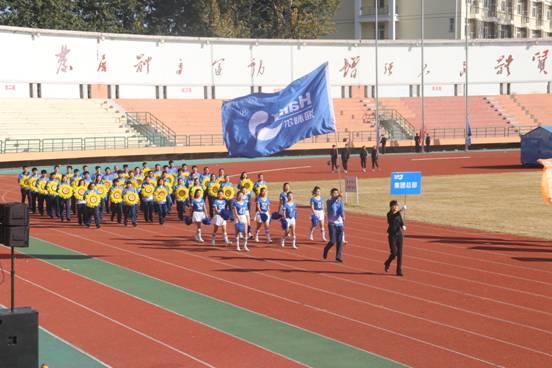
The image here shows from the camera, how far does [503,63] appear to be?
3172 inches

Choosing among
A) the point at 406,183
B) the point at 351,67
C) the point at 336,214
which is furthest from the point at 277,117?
the point at 351,67

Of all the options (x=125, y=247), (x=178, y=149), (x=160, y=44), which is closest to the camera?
(x=125, y=247)

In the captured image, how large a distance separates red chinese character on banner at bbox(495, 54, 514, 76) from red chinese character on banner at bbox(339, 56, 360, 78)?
1308 centimetres

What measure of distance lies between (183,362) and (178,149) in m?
47.6

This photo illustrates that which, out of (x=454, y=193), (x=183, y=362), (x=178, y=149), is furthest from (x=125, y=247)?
(x=178, y=149)

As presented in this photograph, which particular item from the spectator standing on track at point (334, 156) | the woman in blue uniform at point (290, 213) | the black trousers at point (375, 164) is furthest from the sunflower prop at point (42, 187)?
the black trousers at point (375, 164)

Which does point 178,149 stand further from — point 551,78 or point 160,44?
point 551,78

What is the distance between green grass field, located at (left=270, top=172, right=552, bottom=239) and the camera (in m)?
29.1

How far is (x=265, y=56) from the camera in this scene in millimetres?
72188

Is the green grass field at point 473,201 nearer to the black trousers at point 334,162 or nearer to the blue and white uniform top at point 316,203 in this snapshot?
the black trousers at point 334,162

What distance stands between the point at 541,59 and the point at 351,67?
58.4 ft

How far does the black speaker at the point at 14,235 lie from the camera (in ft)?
38.9

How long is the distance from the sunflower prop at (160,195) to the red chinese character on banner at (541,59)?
5921 cm

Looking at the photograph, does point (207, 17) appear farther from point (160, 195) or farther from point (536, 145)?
point (160, 195)
